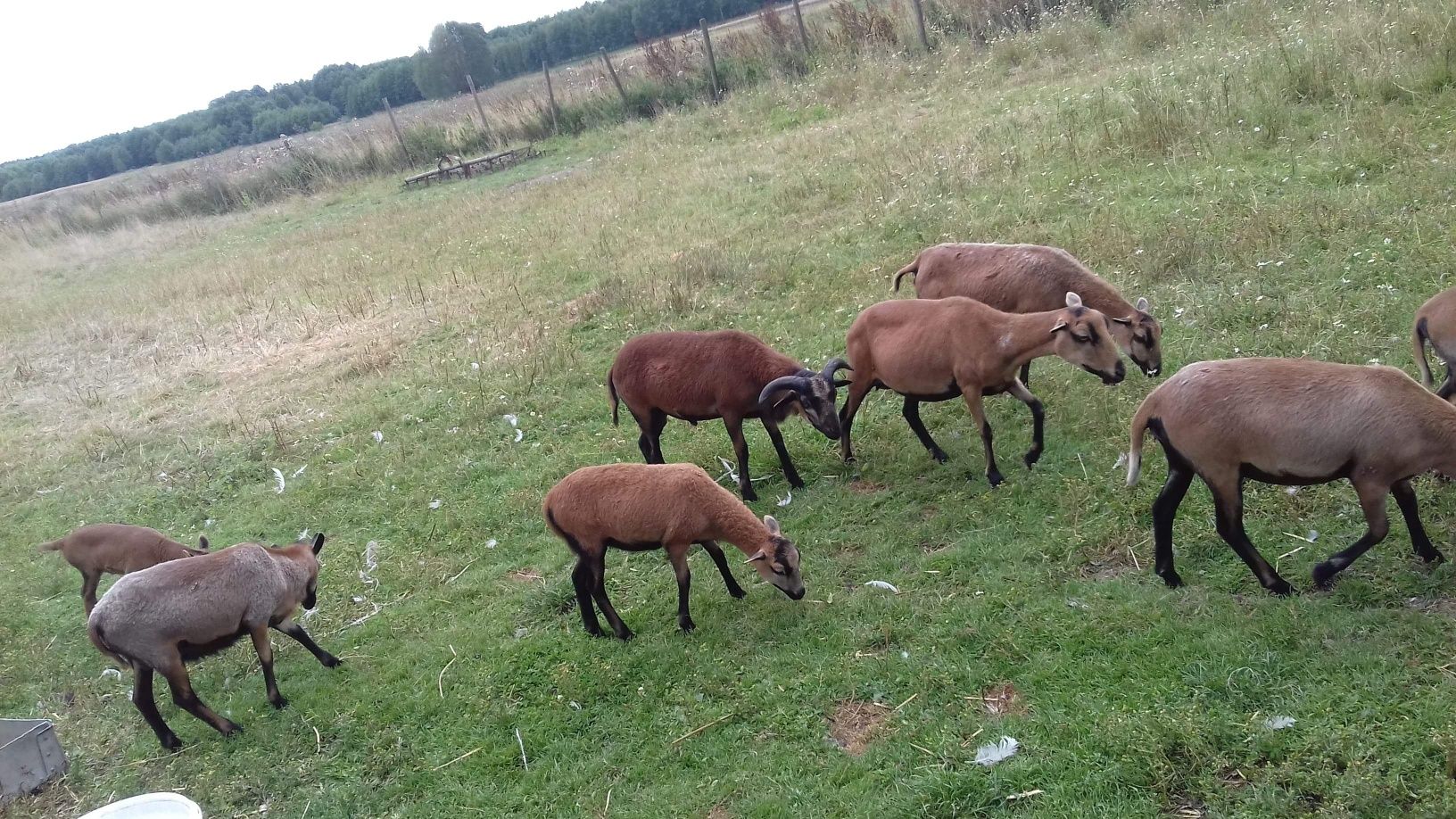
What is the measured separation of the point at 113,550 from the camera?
292 inches

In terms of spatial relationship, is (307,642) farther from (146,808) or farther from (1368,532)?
(1368,532)

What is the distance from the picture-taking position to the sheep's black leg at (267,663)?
242 inches

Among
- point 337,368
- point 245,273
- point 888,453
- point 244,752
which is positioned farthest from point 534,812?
point 245,273

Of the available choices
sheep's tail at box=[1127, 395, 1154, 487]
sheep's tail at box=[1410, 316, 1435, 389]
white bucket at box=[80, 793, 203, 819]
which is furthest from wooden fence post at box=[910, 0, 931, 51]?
white bucket at box=[80, 793, 203, 819]

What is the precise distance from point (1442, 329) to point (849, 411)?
3635 mm

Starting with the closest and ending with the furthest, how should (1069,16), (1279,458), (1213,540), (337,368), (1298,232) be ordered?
(1279,458), (1213,540), (1298,232), (337,368), (1069,16)

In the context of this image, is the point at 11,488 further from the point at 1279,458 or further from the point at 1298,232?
the point at 1298,232

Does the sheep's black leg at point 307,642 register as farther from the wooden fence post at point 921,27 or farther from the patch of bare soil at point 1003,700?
the wooden fence post at point 921,27

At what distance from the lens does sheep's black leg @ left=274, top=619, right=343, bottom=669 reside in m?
6.44

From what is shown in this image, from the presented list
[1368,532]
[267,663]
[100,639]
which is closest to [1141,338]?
[1368,532]

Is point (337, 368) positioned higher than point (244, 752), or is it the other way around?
point (337, 368)

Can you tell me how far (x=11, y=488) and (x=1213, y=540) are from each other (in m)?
11.6

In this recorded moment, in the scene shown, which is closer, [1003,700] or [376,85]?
[1003,700]

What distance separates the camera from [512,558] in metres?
7.36
